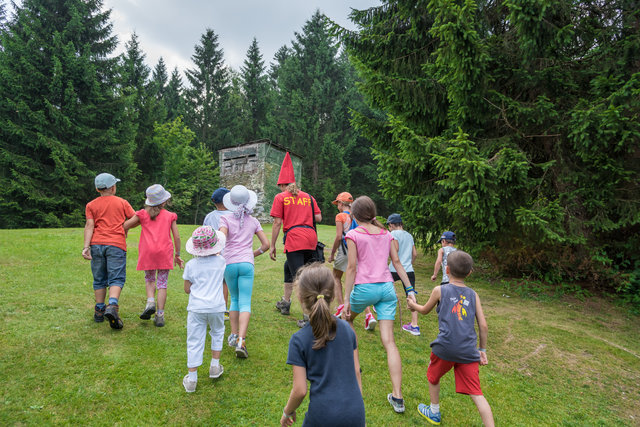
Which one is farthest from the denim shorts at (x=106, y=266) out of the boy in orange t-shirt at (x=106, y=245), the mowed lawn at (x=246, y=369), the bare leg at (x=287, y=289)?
the bare leg at (x=287, y=289)

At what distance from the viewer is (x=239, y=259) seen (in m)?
3.96

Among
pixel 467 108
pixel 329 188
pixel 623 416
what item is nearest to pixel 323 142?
pixel 329 188

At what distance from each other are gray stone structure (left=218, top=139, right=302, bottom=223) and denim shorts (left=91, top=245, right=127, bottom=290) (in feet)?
66.3

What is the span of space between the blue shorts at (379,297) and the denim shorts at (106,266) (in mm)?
3253

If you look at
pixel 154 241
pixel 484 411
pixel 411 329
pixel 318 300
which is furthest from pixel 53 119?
pixel 484 411

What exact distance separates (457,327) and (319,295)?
4.82ft

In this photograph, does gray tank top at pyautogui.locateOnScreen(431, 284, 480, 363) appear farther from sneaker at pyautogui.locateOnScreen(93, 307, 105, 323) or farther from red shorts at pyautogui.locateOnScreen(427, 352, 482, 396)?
sneaker at pyautogui.locateOnScreen(93, 307, 105, 323)

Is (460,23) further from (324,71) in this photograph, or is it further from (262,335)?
(324,71)

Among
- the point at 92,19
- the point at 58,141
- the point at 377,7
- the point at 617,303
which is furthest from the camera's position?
the point at 92,19

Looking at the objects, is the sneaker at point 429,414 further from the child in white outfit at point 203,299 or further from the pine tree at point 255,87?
the pine tree at point 255,87

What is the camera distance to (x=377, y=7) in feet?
34.5

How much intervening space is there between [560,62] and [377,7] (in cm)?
559

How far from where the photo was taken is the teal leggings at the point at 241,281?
3.93 meters

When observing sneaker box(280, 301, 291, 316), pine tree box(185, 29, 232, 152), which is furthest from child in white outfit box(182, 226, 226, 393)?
pine tree box(185, 29, 232, 152)
